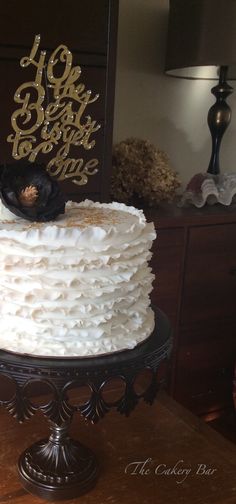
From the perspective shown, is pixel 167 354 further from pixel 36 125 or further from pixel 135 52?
pixel 135 52

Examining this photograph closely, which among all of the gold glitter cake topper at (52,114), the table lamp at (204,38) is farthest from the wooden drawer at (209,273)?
the gold glitter cake topper at (52,114)

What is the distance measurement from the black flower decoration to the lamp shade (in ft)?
2.80

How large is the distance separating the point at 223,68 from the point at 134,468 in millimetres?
1271

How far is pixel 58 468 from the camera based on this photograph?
1.01m

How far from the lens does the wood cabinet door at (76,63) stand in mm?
1169

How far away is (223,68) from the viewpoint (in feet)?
5.72

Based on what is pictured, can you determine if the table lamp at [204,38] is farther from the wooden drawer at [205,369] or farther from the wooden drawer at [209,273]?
the wooden drawer at [205,369]

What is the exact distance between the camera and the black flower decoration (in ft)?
2.83

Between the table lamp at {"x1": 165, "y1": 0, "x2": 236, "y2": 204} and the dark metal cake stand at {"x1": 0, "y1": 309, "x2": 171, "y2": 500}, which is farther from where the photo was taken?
the table lamp at {"x1": 165, "y1": 0, "x2": 236, "y2": 204}

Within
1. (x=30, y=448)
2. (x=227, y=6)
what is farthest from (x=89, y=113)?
(x=30, y=448)

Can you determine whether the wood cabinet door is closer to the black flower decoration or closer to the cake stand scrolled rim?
the black flower decoration

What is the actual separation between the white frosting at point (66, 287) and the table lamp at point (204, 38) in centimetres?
87

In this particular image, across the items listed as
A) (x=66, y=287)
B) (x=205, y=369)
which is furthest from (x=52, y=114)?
(x=205, y=369)

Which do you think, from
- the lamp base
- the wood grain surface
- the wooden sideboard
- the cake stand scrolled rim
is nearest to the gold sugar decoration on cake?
the cake stand scrolled rim
